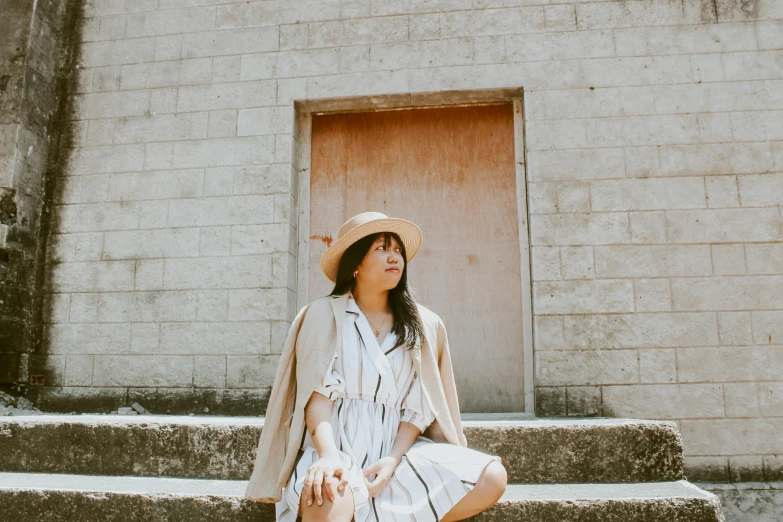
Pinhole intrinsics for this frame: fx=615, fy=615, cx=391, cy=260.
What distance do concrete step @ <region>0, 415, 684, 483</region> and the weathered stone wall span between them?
1296 mm

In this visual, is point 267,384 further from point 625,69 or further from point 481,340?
point 625,69

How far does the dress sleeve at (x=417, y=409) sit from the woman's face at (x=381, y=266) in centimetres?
41

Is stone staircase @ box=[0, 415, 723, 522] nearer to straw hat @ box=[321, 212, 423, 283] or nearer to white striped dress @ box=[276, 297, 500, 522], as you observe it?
white striped dress @ box=[276, 297, 500, 522]

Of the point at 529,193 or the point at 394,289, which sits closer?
the point at 394,289

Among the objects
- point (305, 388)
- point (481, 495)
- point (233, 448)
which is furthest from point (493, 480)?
point (233, 448)

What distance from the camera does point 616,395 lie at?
3867 millimetres

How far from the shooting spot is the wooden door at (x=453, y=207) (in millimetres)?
4316

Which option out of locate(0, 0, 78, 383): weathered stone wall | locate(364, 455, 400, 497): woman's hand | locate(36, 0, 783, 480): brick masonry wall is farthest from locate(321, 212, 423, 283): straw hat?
locate(0, 0, 78, 383): weathered stone wall

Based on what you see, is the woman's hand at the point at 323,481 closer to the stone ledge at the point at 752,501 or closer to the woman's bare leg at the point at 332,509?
the woman's bare leg at the point at 332,509

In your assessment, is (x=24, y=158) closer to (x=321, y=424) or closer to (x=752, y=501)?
(x=321, y=424)

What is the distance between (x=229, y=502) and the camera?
8.37 feet

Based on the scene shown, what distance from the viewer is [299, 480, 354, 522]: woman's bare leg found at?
1927 mm

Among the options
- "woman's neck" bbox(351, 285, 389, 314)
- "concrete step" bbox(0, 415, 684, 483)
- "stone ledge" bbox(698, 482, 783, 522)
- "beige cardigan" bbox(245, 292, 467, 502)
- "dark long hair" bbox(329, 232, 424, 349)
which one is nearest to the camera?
"beige cardigan" bbox(245, 292, 467, 502)

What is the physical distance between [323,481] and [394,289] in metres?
0.90
